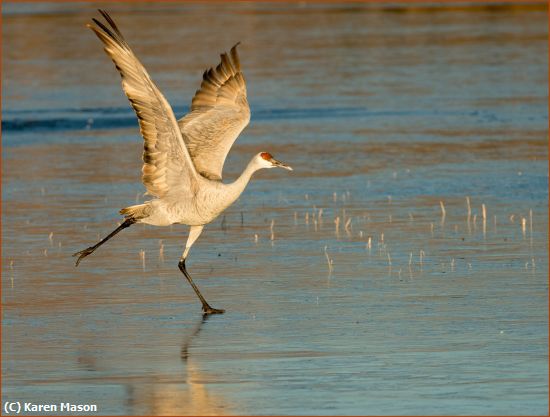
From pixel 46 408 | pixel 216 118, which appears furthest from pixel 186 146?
pixel 46 408

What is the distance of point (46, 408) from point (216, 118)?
15.3ft

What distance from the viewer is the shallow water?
26.4 feet

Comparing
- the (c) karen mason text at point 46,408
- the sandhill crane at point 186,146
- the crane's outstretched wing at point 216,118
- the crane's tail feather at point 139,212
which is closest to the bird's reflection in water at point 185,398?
the (c) karen mason text at point 46,408

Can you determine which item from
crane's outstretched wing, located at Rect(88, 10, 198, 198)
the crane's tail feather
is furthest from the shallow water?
crane's outstretched wing, located at Rect(88, 10, 198, 198)

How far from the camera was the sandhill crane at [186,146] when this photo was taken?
9.90 m

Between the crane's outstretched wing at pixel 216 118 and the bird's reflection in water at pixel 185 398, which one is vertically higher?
the crane's outstretched wing at pixel 216 118

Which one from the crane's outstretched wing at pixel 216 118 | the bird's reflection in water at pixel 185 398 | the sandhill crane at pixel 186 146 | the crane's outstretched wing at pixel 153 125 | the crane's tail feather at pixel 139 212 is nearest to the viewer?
the bird's reflection in water at pixel 185 398

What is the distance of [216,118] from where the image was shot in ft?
38.9

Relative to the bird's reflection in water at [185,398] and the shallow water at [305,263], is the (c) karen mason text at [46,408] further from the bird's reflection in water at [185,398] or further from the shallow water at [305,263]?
the bird's reflection in water at [185,398]

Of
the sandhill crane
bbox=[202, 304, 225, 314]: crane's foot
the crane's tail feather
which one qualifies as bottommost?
bbox=[202, 304, 225, 314]: crane's foot

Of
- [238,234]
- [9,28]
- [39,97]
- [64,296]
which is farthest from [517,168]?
[9,28]

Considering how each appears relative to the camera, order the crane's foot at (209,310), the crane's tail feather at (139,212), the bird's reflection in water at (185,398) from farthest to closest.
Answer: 1. the crane's tail feather at (139,212)
2. the crane's foot at (209,310)
3. the bird's reflection in water at (185,398)

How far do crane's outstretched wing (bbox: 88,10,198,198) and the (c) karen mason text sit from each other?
2545 millimetres

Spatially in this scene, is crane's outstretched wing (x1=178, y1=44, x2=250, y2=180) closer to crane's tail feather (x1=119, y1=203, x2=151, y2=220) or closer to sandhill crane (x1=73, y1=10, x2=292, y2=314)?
sandhill crane (x1=73, y1=10, x2=292, y2=314)
